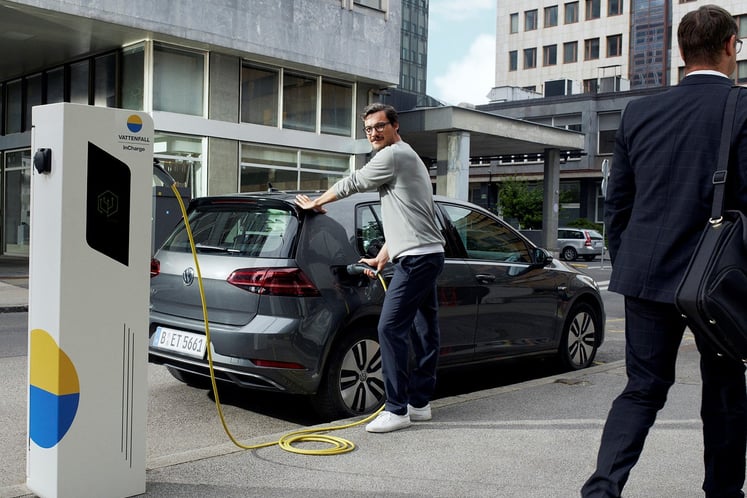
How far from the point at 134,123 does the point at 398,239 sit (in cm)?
179

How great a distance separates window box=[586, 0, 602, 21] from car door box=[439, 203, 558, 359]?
59.2 metres

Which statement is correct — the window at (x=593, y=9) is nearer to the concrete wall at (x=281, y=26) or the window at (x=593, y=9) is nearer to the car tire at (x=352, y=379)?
the concrete wall at (x=281, y=26)

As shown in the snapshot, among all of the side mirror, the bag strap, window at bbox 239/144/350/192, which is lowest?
the side mirror

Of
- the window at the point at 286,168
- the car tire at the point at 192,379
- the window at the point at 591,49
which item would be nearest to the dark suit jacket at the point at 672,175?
the car tire at the point at 192,379

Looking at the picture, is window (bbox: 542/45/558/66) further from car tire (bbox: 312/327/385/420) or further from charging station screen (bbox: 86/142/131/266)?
charging station screen (bbox: 86/142/131/266)

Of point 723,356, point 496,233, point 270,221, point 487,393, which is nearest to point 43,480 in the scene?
point 270,221

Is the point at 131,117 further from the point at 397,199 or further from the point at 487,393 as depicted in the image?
the point at 487,393

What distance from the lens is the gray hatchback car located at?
504cm

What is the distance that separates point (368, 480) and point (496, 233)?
3203mm

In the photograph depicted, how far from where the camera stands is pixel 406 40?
9869 centimetres

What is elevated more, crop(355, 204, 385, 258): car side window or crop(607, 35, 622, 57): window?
crop(607, 35, 622, 57): window

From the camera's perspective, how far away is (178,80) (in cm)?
2023

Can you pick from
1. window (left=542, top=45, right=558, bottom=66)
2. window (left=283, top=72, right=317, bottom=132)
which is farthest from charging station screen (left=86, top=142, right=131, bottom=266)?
window (left=542, top=45, right=558, bottom=66)

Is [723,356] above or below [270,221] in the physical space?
below
